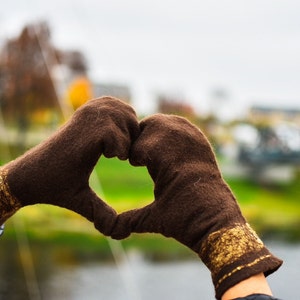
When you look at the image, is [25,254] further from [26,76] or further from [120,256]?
[26,76]

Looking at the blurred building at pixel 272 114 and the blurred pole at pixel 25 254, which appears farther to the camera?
the blurred building at pixel 272 114

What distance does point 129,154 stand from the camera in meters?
0.72

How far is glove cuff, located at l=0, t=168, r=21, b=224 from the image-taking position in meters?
0.72

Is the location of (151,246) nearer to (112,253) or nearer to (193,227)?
(112,253)

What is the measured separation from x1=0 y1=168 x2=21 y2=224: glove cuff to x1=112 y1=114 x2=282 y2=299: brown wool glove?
93 millimetres

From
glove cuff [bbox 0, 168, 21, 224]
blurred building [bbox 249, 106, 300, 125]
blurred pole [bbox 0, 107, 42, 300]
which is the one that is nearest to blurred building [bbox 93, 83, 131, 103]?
blurred pole [bbox 0, 107, 42, 300]

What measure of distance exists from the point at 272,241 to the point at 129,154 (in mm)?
6168

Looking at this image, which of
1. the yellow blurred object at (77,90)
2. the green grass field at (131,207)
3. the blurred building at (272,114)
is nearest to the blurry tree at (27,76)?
the yellow blurred object at (77,90)

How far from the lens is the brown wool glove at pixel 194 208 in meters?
0.68

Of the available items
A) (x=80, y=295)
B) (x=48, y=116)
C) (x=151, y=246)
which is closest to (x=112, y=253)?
(x=151, y=246)

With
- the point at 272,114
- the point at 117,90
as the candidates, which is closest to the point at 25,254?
the point at 117,90

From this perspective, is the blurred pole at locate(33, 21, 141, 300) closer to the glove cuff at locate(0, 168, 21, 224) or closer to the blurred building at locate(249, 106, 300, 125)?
the blurred building at locate(249, 106, 300, 125)

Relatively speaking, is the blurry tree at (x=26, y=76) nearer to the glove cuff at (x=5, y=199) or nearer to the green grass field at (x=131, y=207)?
the green grass field at (x=131, y=207)

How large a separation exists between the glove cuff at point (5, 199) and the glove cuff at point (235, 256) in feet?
0.57
